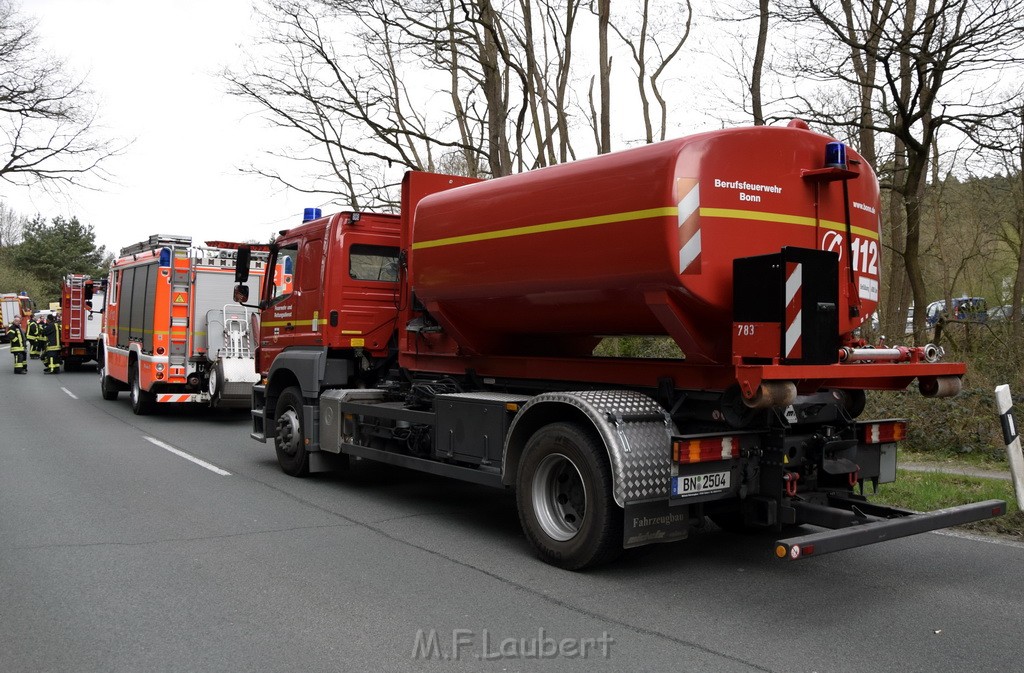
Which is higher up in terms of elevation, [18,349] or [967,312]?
[967,312]

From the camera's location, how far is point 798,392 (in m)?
5.60

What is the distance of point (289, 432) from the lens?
9312 mm

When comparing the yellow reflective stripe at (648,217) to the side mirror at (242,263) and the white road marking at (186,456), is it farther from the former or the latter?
the white road marking at (186,456)

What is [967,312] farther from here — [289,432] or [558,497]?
[289,432]

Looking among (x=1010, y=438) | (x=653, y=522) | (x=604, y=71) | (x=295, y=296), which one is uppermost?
(x=604, y=71)

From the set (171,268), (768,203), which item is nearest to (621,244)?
(768,203)

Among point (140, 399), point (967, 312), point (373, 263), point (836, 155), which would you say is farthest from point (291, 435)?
point (967, 312)

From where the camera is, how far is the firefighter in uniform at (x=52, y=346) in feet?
88.1

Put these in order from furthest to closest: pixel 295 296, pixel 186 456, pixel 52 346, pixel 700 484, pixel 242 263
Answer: pixel 52 346, pixel 186 456, pixel 242 263, pixel 295 296, pixel 700 484

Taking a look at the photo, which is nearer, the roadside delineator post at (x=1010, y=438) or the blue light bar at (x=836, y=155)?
the blue light bar at (x=836, y=155)

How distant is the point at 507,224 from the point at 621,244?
123 cm

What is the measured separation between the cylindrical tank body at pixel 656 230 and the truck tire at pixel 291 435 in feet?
10.6

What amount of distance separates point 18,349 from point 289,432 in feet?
71.5

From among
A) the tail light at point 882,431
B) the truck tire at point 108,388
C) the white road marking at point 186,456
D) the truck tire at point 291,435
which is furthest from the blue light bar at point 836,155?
the truck tire at point 108,388
